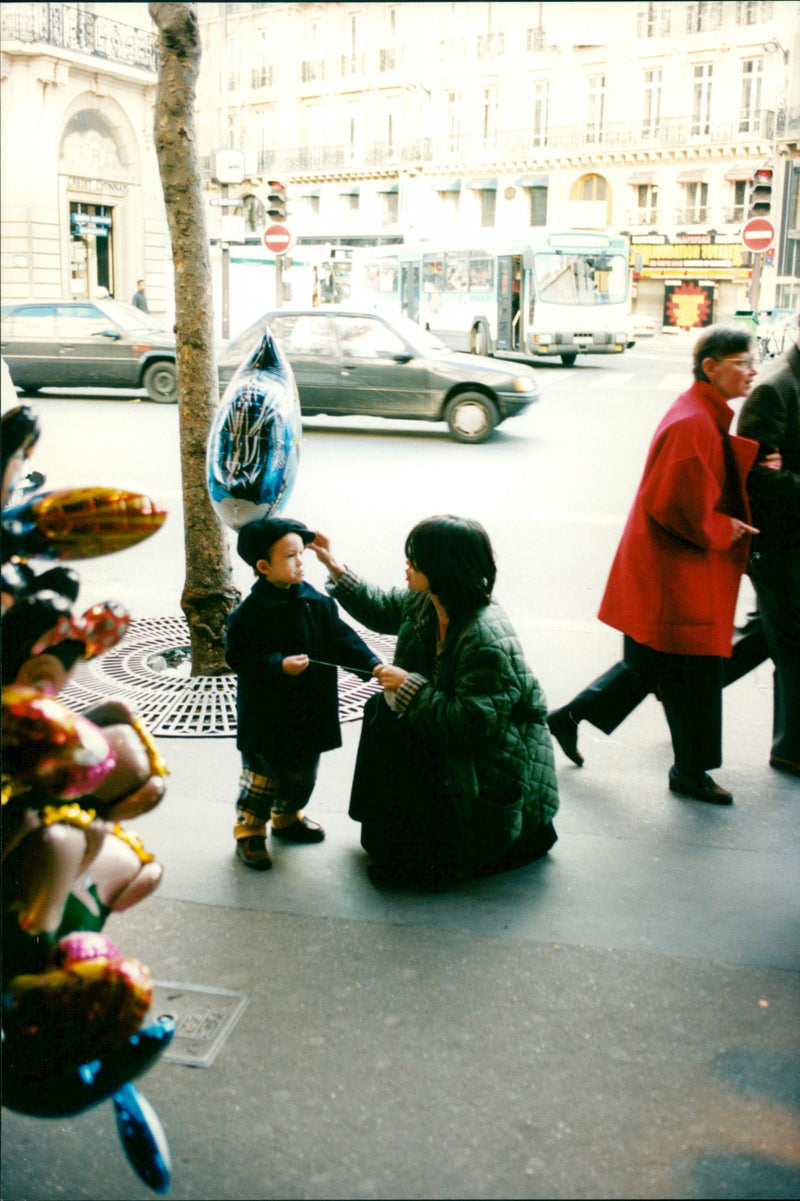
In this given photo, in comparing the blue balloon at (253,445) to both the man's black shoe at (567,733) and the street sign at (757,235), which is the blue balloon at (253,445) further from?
the street sign at (757,235)

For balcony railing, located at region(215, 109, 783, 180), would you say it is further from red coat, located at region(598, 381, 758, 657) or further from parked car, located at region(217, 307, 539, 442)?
red coat, located at region(598, 381, 758, 657)

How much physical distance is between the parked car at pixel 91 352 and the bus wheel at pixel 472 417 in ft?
15.9

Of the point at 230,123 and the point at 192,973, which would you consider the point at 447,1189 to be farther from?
the point at 230,123

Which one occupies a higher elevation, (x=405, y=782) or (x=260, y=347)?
(x=260, y=347)

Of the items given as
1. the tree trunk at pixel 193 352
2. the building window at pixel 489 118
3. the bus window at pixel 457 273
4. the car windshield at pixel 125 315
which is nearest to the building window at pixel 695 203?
the building window at pixel 489 118

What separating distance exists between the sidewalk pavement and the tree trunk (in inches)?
51.8

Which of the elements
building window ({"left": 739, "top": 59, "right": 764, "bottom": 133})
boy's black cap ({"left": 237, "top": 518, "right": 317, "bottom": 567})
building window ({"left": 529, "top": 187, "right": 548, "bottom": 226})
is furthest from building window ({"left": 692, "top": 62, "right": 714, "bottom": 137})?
boy's black cap ({"left": 237, "top": 518, "right": 317, "bottom": 567})

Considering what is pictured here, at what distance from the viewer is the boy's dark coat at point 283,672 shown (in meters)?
3.32

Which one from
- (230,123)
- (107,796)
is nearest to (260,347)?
(107,796)

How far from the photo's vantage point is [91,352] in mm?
16281

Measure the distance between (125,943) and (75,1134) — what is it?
0.75 meters

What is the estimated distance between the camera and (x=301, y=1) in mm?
1489

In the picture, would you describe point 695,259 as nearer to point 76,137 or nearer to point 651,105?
point 651,105

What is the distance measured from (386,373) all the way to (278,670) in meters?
10.6
